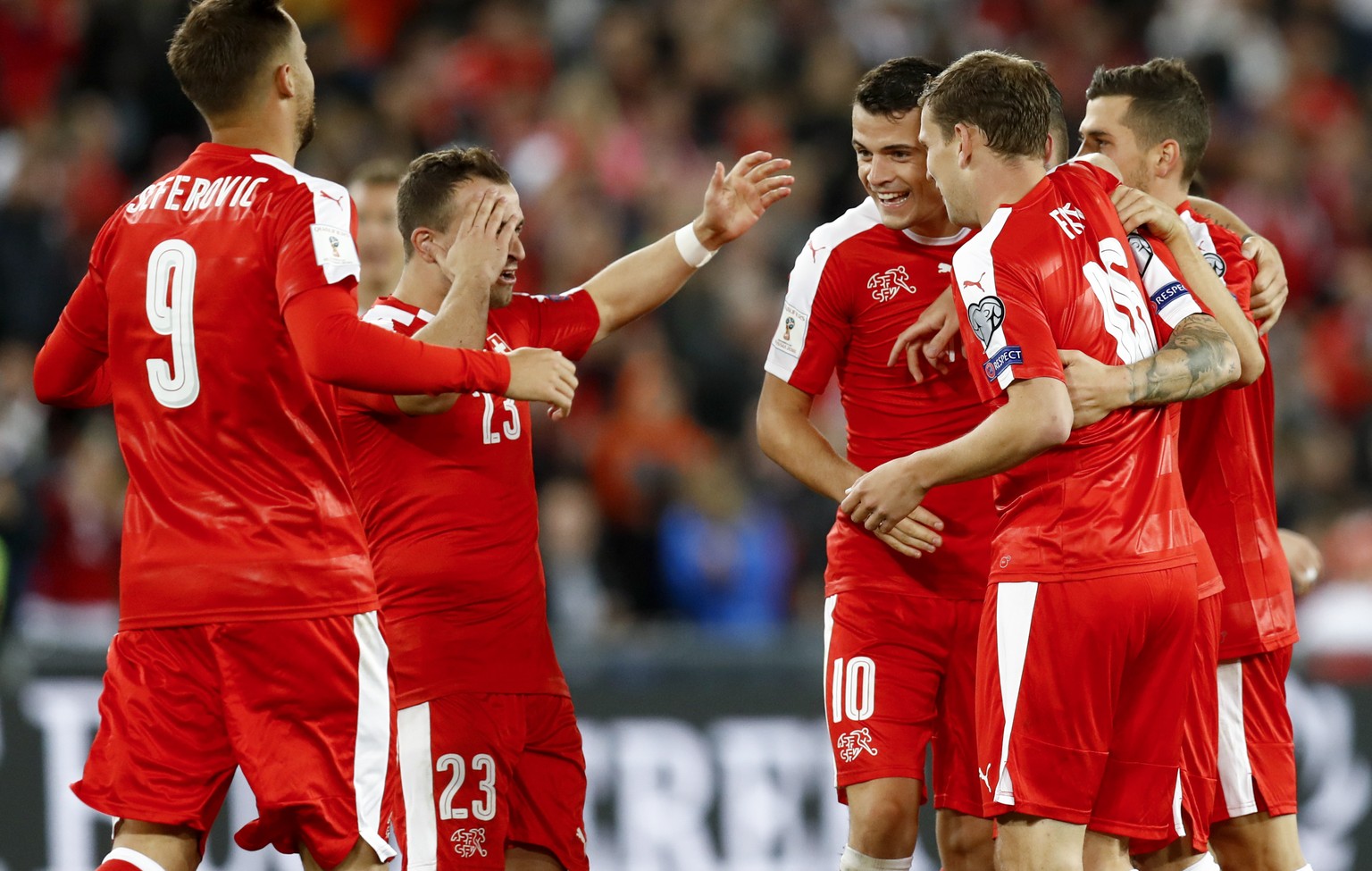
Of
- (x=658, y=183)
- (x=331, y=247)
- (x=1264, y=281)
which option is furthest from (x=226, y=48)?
(x=658, y=183)

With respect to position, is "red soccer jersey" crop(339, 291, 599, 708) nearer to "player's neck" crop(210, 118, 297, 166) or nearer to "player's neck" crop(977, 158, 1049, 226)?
"player's neck" crop(210, 118, 297, 166)

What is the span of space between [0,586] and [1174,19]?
10.7 m

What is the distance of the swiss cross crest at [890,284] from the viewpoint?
5.66 metres

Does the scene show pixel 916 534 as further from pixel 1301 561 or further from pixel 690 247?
pixel 1301 561

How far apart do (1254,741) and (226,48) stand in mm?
3540

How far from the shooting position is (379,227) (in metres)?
6.87

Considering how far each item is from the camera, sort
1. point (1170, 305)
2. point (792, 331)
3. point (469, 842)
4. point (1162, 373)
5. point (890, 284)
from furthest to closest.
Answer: point (792, 331) < point (890, 284) < point (469, 842) < point (1170, 305) < point (1162, 373)

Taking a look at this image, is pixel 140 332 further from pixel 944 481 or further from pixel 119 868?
pixel 944 481

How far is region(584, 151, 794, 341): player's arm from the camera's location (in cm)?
584

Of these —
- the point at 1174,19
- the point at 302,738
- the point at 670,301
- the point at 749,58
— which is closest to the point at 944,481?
the point at 302,738

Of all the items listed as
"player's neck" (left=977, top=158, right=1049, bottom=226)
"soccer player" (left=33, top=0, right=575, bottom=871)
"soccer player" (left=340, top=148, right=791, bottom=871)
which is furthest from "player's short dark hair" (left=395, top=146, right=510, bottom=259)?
"player's neck" (left=977, top=158, right=1049, bottom=226)

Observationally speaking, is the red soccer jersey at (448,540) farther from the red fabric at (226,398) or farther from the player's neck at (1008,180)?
the player's neck at (1008,180)

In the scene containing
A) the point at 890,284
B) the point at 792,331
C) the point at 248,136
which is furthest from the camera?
the point at 792,331

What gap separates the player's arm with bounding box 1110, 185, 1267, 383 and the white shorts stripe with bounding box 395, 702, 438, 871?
2.51 m
